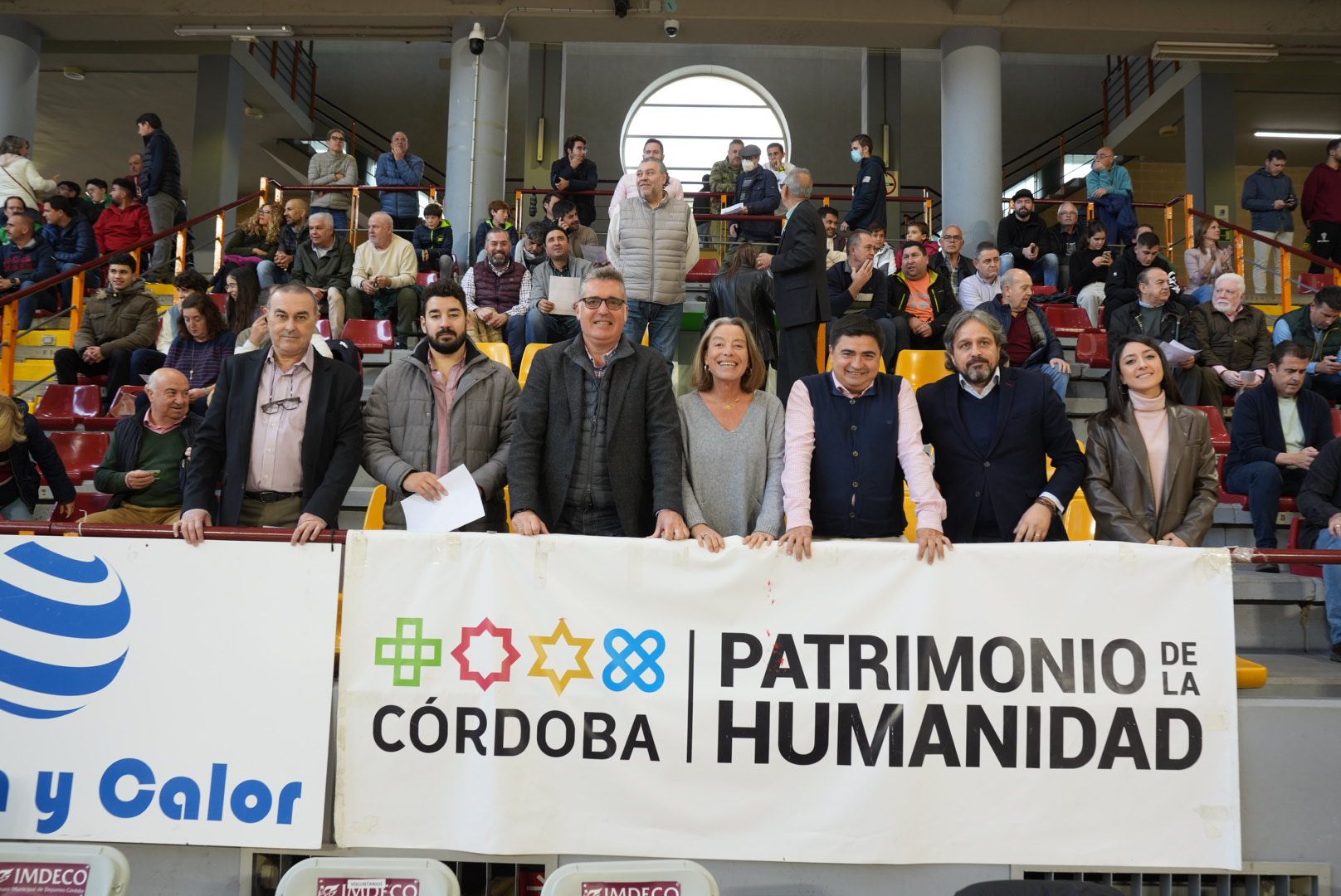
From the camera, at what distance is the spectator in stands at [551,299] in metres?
6.79

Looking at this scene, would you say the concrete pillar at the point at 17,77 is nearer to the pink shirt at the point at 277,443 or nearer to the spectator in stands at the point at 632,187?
the spectator in stands at the point at 632,187

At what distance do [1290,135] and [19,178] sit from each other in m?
16.2

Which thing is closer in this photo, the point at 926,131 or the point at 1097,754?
the point at 1097,754

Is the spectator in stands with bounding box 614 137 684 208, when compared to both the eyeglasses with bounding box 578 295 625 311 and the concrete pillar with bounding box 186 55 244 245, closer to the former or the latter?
the eyeglasses with bounding box 578 295 625 311

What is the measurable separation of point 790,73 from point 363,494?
41.4 feet

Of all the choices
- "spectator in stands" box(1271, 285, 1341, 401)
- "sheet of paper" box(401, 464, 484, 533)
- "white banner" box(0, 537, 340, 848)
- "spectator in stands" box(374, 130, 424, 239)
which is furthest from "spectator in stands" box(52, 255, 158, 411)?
"spectator in stands" box(1271, 285, 1341, 401)

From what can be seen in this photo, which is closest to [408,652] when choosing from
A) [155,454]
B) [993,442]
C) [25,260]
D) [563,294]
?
[993,442]

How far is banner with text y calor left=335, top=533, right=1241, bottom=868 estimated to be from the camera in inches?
115

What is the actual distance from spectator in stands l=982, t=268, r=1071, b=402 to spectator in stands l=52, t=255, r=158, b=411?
19.0 feet

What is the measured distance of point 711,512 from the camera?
348cm

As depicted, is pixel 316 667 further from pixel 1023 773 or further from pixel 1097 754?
pixel 1097 754

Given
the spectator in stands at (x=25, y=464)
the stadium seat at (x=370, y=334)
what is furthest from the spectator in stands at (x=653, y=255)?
the spectator in stands at (x=25, y=464)

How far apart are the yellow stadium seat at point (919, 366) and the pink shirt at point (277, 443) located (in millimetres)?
4030

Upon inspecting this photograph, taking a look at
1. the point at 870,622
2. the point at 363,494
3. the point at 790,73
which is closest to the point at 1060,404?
the point at 870,622
